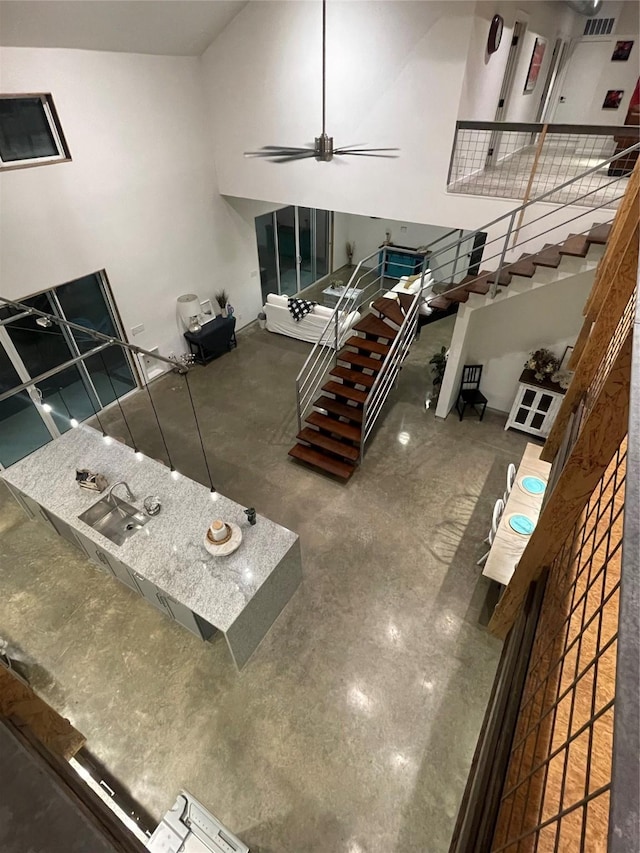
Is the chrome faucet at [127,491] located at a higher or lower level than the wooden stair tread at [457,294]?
lower

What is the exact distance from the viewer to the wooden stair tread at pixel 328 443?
17.4 ft

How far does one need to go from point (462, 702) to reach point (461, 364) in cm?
399

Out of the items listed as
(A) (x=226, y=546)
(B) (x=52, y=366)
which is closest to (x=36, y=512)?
(B) (x=52, y=366)

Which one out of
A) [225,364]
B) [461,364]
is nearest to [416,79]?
[461,364]

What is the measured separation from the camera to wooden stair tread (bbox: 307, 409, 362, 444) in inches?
211

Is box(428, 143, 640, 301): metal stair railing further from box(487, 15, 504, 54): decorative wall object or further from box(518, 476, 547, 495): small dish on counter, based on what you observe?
box(518, 476, 547, 495): small dish on counter

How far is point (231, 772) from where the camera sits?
122 inches

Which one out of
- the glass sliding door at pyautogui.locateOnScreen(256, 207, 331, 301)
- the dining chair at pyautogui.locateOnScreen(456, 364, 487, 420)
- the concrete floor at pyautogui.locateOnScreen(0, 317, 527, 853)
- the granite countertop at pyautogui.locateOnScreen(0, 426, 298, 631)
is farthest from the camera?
the glass sliding door at pyautogui.locateOnScreen(256, 207, 331, 301)

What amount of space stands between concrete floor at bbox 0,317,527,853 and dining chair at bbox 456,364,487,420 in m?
0.85

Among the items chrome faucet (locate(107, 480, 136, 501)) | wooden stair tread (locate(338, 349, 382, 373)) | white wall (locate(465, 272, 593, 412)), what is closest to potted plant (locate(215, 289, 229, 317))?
wooden stair tread (locate(338, 349, 382, 373))

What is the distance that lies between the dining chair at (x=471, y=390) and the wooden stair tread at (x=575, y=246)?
6.72ft

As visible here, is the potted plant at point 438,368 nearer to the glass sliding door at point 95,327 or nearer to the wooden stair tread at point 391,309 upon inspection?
the wooden stair tread at point 391,309

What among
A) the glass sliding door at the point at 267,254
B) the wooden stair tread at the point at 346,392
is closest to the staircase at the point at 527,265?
the wooden stair tread at the point at 346,392

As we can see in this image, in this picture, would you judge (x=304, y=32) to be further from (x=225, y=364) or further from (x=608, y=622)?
(x=608, y=622)
